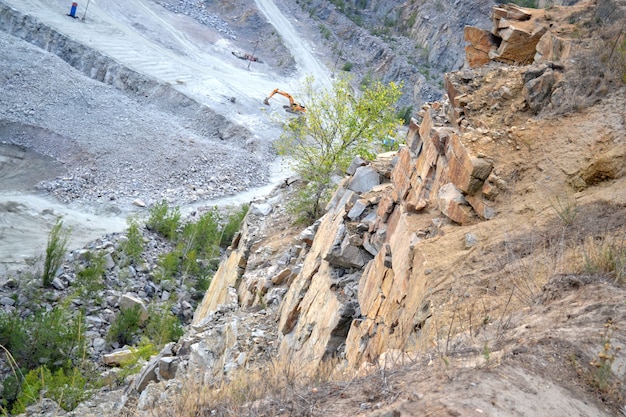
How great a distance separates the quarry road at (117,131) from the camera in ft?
97.1

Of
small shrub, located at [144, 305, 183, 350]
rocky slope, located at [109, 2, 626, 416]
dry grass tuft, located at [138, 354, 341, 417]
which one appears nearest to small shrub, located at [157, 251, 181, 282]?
small shrub, located at [144, 305, 183, 350]

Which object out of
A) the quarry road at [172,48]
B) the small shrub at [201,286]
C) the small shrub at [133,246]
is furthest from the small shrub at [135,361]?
the quarry road at [172,48]

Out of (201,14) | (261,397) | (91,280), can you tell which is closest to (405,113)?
(201,14)

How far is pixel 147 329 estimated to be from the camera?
22.1 metres

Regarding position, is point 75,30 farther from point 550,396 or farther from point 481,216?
point 550,396

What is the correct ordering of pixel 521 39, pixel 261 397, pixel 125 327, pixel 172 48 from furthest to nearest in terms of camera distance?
pixel 172 48, pixel 125 327, pixel 521 39, pixel 261 397

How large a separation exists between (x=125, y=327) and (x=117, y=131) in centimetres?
1743

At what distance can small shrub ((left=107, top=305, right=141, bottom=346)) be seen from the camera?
2167 cm

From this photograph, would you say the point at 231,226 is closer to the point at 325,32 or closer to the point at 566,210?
the point at 566,210

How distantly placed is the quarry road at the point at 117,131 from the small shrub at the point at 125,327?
585cm

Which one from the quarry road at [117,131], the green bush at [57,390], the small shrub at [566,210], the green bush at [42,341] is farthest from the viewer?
the quarry road at [117,131]

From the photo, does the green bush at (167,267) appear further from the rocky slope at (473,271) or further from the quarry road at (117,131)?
the rocky slope at (473,271)

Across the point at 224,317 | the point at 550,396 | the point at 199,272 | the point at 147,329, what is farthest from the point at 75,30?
the point at 550,396

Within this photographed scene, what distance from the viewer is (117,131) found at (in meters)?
36.1
